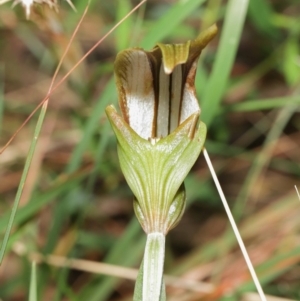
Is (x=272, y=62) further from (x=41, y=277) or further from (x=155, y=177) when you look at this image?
(x=155, y=177)

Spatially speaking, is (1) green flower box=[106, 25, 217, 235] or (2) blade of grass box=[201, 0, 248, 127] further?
(2) blade of grass box=[201, 0, 248, 127]

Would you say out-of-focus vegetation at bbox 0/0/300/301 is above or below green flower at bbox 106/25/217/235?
above

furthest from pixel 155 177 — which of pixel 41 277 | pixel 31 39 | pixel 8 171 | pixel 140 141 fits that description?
pixel 31 39

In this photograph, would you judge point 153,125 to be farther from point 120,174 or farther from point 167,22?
point 120,174

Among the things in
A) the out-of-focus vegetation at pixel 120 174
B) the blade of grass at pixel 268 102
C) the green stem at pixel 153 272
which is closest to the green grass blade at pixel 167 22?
the out-of-focus vegetation at pixel 120 174

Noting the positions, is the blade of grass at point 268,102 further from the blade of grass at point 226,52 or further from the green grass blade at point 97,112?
the green grass blade at point 97,112

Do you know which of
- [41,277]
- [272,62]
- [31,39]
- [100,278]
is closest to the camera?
[41,277]

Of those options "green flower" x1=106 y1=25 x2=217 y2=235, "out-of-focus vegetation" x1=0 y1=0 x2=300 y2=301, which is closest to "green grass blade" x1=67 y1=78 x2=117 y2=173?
"out-of-focus vegetation" x1=0 y1=0 x2=300 y2=301

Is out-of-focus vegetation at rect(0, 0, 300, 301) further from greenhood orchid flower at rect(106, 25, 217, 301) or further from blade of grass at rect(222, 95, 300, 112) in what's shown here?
greenhood orchid flower at rect(106, 25, 217, 301)
